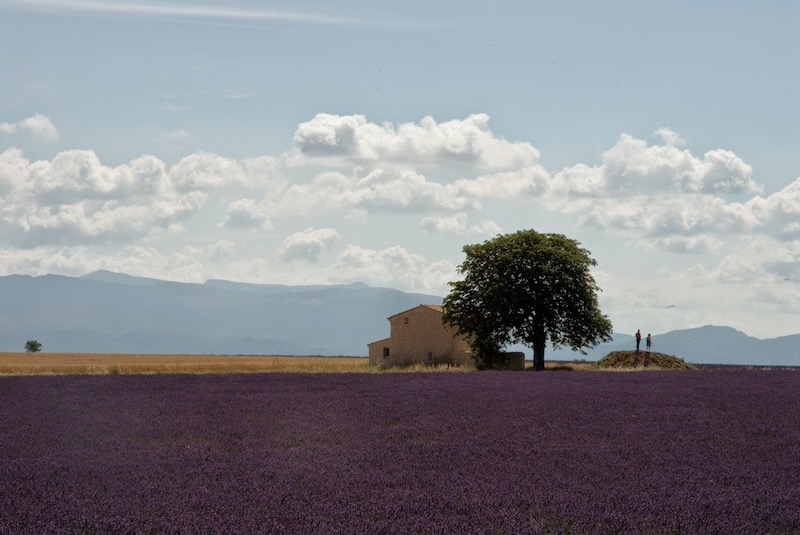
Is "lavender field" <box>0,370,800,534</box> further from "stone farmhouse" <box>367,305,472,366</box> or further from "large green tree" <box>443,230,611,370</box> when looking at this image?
"stone farmhouse" <box>367,305,472,366</box>

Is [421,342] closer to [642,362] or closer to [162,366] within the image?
[642,362]

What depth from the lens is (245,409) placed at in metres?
14.9

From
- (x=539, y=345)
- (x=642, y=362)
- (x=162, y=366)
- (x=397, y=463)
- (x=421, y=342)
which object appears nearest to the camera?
(x=397, y=463)

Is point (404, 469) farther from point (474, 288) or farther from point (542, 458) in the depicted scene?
point (474, 288)

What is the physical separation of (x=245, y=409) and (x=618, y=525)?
31.2 feet

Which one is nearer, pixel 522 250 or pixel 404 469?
pixel 404 469

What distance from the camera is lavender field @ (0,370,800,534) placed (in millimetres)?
6441

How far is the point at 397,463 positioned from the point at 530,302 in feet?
102

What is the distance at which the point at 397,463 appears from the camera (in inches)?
360

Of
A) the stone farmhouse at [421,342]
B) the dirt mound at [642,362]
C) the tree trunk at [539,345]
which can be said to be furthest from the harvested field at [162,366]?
the dirt mound at [642,362]

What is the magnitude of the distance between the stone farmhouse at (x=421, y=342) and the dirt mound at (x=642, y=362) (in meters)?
7.03

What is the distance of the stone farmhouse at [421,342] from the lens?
44.6m

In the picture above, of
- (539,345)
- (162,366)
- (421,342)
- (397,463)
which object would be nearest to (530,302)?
(539,345)

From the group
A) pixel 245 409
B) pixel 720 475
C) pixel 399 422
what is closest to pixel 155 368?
pixel 245 409
